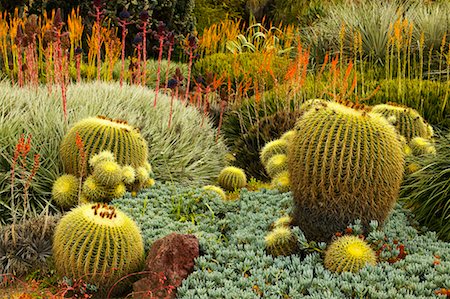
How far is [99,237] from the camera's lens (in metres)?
3.85

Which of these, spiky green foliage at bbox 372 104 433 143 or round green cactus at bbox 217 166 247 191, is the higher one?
spiky green foliage at bbox 372 104 433 143

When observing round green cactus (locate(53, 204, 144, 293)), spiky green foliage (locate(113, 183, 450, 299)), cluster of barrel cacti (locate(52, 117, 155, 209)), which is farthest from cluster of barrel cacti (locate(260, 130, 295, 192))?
round green cactus (locate(53, 204, 144, 293))

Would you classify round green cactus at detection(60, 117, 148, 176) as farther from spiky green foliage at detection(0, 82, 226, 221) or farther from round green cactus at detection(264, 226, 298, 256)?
round green cactus at detection(264, 226, 298, 256)

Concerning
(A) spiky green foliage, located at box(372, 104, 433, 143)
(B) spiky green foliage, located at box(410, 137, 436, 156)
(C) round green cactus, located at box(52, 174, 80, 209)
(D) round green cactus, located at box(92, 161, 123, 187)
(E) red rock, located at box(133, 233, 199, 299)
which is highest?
(A) spiky green foliage, located at box(372, 104, 433, 143)

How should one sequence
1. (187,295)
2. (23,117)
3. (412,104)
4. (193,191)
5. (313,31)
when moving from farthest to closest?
(313,31)
(412,104)
(23,117)
(193,191)
(187,295)

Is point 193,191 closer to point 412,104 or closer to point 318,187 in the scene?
point 318,187

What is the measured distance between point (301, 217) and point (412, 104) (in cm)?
372

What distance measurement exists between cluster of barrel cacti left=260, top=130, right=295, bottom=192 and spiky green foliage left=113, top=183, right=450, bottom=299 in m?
0.12

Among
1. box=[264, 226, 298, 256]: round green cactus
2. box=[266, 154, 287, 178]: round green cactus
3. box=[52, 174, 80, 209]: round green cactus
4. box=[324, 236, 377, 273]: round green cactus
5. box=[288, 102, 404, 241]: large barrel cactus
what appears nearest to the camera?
box=[324, 236, 377, 273]: round green cactus

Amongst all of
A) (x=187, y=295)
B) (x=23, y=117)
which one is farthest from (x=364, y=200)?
(x=23, y=117)

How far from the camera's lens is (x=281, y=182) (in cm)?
505

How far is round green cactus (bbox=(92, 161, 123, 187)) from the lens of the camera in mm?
4668

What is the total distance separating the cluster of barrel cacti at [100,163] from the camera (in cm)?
471

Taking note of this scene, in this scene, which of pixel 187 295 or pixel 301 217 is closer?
pixel 187 295
